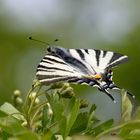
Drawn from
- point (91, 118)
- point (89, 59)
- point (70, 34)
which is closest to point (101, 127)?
point (91, 118)

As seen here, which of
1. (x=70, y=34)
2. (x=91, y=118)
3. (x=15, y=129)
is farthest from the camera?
(x=70, y=34)

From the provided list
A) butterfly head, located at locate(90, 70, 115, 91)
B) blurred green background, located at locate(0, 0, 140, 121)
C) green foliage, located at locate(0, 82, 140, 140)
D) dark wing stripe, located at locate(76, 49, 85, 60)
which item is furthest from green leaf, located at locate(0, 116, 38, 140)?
blurred green background, located at locate(0, 0, 140, 121)

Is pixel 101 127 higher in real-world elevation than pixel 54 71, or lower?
lower

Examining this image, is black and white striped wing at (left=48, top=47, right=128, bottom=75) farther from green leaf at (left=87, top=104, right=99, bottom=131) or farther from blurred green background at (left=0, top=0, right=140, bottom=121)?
blurred green background at (left=0, top=0, right=140, bottom=121)

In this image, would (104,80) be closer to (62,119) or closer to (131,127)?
(62,119)

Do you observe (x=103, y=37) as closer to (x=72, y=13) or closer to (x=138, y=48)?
(x=138, y=48)

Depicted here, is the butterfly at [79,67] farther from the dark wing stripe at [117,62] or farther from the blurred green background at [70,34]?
the blurred green background at [70,34]

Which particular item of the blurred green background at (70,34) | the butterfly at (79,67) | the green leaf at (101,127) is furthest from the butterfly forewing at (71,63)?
the blurred green background at (70,34)
